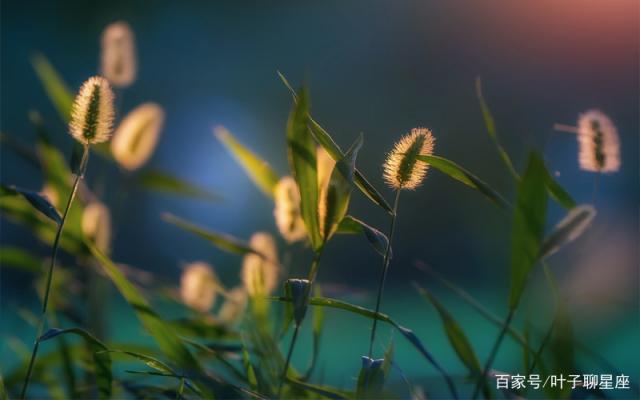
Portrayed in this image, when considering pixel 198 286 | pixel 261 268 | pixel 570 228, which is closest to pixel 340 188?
pixel 570 228

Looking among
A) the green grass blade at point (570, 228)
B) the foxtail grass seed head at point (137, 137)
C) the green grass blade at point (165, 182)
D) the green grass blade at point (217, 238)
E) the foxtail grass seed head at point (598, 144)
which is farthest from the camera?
the green grass blade at point (165, 182)

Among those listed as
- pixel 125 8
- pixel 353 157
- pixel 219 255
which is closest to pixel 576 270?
pixel 353 157

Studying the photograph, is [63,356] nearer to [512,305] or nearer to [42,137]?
[42,137]

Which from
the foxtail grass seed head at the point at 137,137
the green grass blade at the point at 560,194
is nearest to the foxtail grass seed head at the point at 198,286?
the foxtail grass seed head at the point at 137,137

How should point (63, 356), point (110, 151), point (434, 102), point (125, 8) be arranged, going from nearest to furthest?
1. point (63, 356)
2. point (110, 151)
3. point (434, 102)
4. point (125, 8)

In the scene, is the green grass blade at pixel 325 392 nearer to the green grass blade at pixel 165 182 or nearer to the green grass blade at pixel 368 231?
the green grass blade at pixel 368 231

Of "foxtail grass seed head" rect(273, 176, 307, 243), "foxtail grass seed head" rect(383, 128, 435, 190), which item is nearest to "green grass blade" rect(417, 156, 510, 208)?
"foxtail grass seed head" rect(383, 128, 435, 190)
